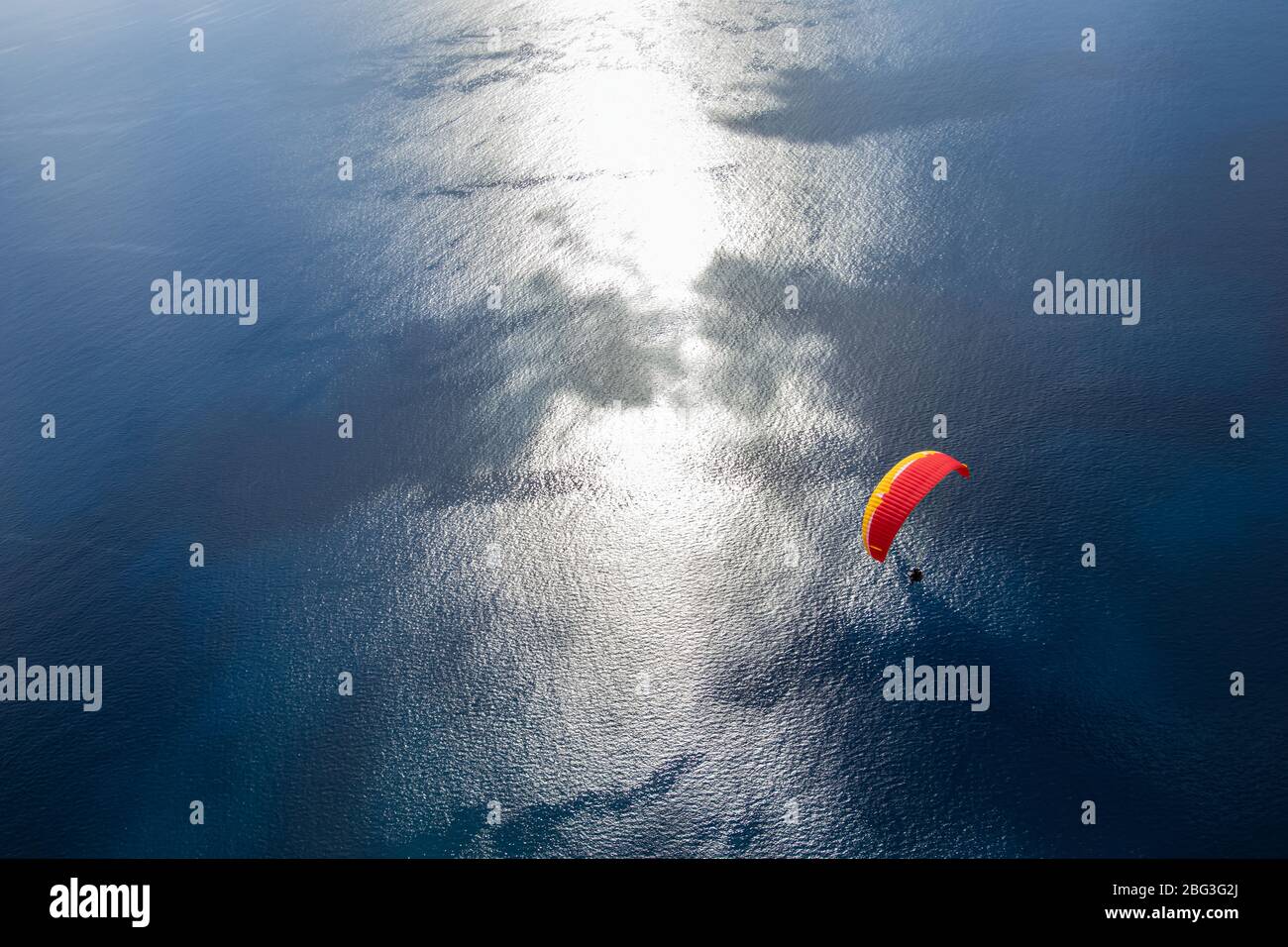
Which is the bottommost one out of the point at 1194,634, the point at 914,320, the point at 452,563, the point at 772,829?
the point at 772,829

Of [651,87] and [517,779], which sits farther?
[651,87]

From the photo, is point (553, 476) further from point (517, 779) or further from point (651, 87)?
point (651, 87)

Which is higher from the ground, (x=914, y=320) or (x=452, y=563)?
(x=914, y=320)

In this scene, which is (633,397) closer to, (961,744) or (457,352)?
(457,352)
